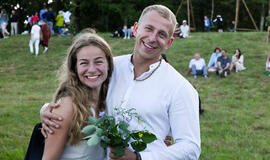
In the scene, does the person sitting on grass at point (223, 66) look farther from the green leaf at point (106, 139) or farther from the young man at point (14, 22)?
the young man at point (14, 22)

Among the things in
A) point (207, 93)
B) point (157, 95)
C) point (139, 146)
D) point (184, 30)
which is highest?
point (157, 95)

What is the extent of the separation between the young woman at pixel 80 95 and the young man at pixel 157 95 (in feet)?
0.34

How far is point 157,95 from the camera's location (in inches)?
97.0

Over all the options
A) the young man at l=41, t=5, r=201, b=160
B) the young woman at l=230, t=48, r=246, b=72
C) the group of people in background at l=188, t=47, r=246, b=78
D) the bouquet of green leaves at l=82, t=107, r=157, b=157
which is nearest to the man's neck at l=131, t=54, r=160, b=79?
the young man at l=41, t=5, r=201, b=160

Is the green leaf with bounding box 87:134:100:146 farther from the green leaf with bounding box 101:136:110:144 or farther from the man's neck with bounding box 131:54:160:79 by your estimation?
the man's neck with bounding box 131:54:160:79

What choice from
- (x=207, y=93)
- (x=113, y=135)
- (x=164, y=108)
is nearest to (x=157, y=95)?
(x=164, y=108)

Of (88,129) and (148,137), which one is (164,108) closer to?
(148,137)

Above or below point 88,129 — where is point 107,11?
below

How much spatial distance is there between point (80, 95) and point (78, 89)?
0.08 meters

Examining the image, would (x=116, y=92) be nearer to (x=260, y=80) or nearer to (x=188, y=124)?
(x=188, y=124)

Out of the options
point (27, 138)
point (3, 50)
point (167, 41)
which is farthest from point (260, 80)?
point (3, 50)

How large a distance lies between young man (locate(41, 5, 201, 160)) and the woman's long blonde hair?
0.15m

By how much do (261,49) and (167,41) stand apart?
18717 mm

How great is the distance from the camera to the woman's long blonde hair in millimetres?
2592
